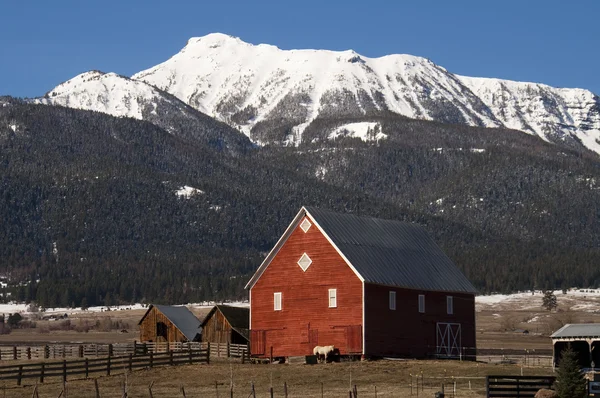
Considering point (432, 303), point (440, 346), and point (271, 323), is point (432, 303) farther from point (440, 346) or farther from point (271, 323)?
point (271, 323)

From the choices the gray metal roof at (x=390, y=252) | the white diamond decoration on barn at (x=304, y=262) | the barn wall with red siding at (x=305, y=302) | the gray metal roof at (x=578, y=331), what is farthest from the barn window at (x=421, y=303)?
the gray metal roof at (x=578, y=331)

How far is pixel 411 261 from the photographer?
93188mm

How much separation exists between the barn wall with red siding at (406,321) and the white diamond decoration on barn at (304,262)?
434cm

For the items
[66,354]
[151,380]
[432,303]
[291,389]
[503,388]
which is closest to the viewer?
[503,388]

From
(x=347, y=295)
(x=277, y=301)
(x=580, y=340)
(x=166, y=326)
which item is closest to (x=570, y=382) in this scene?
(x=347, y=295)

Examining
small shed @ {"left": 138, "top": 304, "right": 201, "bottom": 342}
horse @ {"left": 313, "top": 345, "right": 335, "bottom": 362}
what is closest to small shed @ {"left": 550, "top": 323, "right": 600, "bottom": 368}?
horse @ {"left": 313, "top": 345, "right": 335, "bottom": 362}

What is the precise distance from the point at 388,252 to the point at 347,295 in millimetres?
6407

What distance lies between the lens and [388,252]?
300 ft

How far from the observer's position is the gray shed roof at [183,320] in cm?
10956

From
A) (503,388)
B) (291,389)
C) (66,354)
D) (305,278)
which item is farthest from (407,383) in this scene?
(66,354)

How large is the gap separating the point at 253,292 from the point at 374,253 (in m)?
8.33

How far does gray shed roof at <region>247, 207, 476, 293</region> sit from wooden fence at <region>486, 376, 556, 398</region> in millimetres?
25579

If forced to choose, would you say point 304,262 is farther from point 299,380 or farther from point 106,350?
point 106,350

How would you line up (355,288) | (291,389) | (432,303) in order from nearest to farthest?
1. (291,389)
2. (355,288)
3. (432,303)
